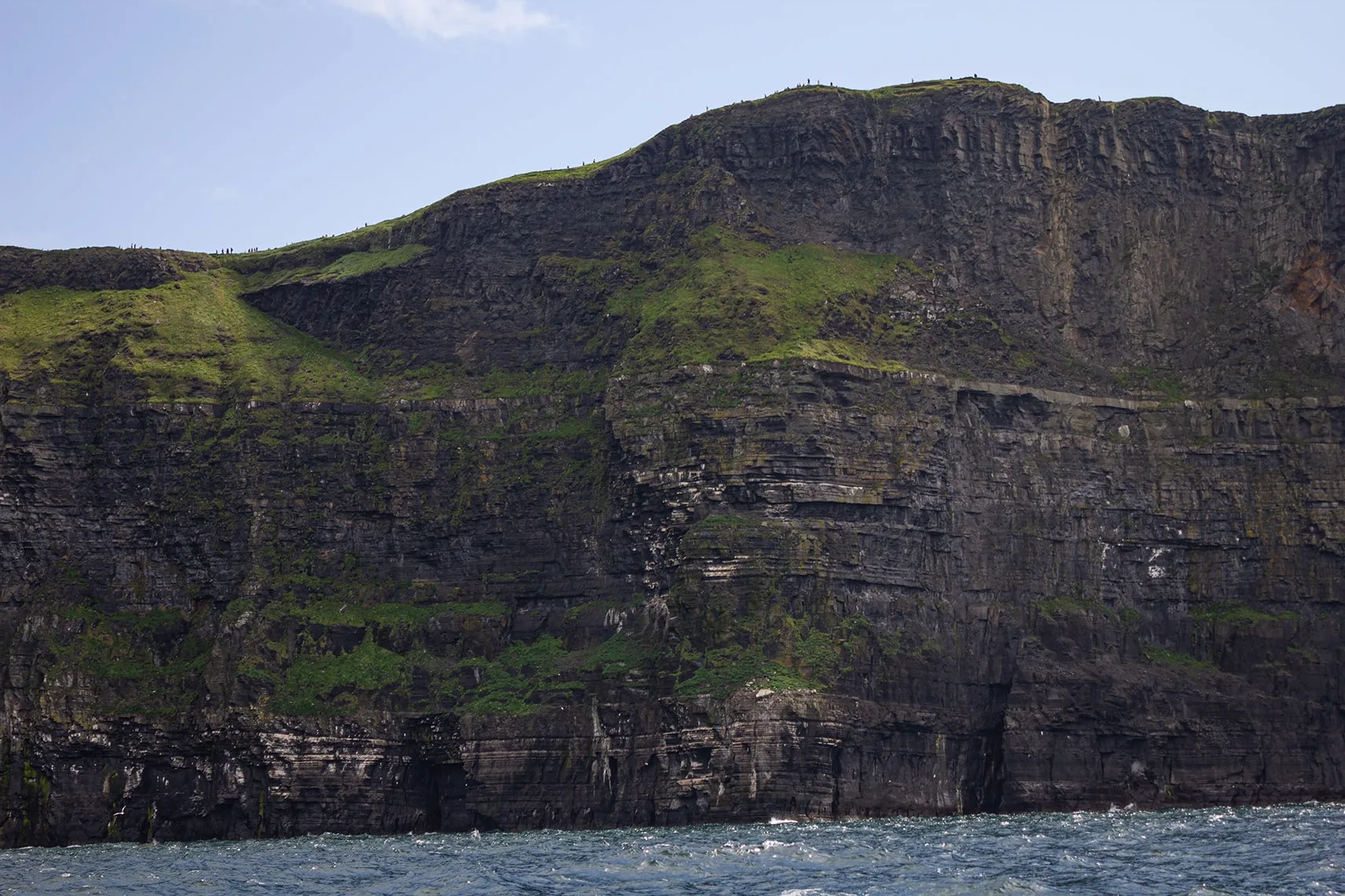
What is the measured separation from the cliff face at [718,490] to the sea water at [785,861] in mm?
6395

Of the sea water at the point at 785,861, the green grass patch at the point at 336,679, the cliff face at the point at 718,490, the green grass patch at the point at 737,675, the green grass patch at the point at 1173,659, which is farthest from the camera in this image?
the green grass patch at the point at 1173,659

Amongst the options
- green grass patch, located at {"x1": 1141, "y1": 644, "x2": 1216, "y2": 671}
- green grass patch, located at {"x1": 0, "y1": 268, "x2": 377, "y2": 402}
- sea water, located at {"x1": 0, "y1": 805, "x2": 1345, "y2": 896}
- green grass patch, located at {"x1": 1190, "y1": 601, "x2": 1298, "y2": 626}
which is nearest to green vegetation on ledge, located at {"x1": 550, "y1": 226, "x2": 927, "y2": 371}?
green grass patch, located at {"x1": 0, "y1": 268, "x2": 377, "y2": 402}

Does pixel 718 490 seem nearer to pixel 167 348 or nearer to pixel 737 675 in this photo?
pixel 737 675

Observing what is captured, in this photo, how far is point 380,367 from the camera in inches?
5512

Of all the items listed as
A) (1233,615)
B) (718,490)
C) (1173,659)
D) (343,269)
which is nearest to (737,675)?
(718,490)

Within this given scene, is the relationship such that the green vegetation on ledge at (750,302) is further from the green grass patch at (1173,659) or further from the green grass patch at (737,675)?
the green grass patch at (1173,659)

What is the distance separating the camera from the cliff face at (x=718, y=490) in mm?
112000

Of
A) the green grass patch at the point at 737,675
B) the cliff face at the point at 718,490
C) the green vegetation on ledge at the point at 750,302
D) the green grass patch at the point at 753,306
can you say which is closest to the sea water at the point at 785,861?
the cliff face at the point at 718,490

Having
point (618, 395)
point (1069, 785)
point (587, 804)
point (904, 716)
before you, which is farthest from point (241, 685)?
point (1069, 785)

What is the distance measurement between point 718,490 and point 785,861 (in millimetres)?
39966

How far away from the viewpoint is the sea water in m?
70.6

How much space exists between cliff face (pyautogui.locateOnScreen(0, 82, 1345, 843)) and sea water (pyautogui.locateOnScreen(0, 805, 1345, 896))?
21.0 feet

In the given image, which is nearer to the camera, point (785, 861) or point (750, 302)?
point (785, 861)

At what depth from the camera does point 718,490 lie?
117125 millimetres
